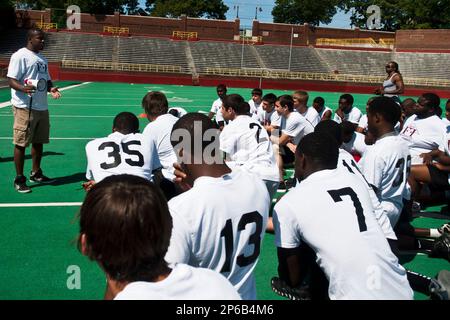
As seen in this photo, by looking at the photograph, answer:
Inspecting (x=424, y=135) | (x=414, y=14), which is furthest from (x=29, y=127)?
(x=414, y=14)

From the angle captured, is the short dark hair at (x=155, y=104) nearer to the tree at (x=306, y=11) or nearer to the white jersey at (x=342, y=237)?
the white jersey at (x=342, y=237)

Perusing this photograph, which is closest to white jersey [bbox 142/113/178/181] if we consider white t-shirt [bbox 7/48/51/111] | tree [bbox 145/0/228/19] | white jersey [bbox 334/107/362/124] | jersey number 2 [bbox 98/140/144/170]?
jersey number 2 [bbox 98/140/144/170]

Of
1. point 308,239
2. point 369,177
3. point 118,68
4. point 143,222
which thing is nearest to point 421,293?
point 369,177

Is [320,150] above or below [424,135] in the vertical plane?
above

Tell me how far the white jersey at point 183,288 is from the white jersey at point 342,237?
1165 mm

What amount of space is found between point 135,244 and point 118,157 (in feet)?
10.3

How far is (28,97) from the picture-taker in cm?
700

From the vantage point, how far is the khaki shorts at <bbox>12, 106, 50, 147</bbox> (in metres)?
6.86

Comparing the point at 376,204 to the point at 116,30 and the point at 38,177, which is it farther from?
the point at 116,30

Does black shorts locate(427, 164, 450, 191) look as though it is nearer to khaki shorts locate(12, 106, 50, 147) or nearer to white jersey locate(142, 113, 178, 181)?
white jersey locate(142, 113, 178, 181)

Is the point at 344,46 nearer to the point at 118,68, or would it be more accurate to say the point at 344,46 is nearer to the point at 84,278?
the point at 118,68

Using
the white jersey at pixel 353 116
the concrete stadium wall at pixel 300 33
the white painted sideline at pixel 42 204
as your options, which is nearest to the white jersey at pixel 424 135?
the white jersey at pixel 353 116

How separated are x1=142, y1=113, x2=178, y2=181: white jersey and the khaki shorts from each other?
2.38 m

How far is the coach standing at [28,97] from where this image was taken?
680 centimetres
